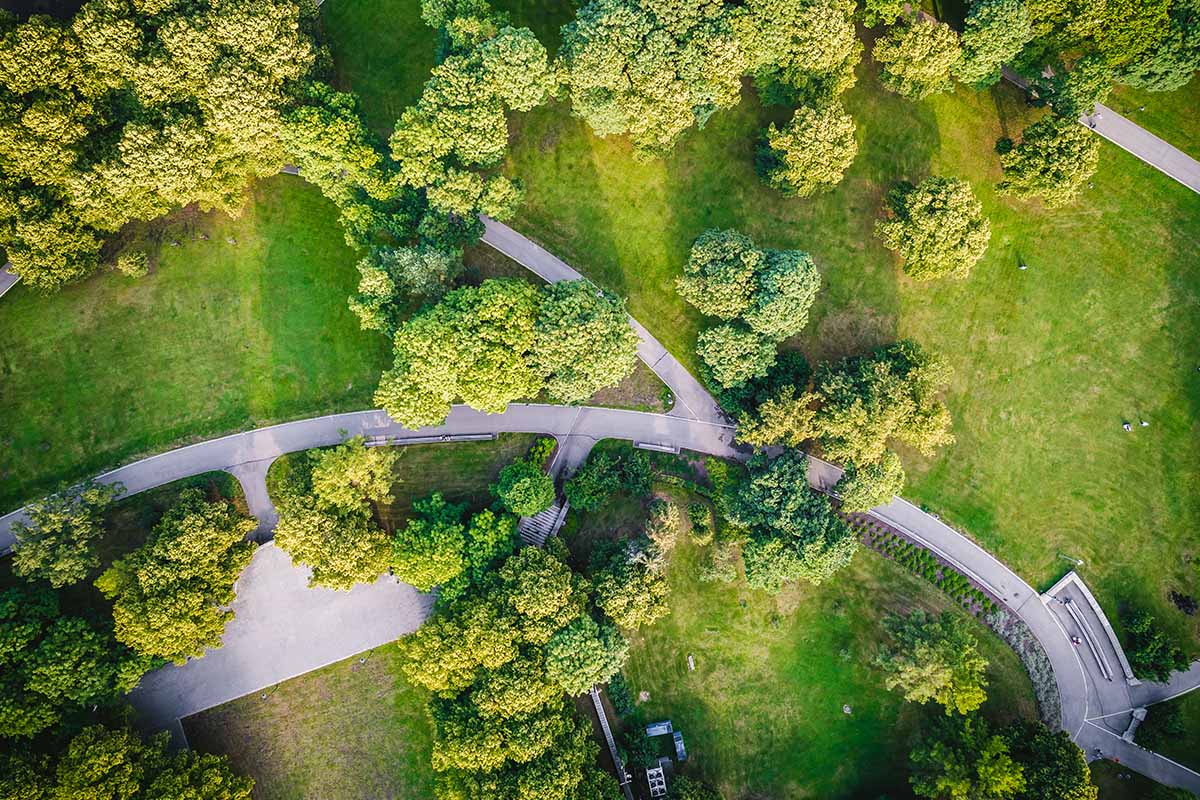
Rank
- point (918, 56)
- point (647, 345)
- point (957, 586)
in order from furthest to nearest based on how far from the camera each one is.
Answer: point (647, 345)
point (957, 586)
point (918, 56)

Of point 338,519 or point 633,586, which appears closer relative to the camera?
point 633,586

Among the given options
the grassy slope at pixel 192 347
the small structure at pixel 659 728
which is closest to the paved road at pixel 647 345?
the grassy slope at pixel 192 347

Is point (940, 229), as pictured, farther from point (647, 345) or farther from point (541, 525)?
point (541, 525)

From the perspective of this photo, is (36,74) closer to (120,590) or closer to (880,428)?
(120,590)

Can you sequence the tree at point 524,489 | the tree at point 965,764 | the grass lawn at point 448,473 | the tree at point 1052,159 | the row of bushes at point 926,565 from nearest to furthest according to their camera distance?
1. the tree at point 965,764
2. the tree at point 524,489
3. the tree at point 1052,159
4. the grass lawn at point 448,473
5. the row of bushes at point 926,565

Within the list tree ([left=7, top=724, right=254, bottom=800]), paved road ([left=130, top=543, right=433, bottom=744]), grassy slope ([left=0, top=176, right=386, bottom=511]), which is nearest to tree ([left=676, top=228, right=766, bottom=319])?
grassy slope ([left=0, top=176, right=386, bottom=511])

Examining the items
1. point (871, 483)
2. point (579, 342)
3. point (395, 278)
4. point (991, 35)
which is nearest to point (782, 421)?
point (871, 483)

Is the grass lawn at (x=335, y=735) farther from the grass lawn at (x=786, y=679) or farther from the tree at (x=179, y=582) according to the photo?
the grass lawn at (x=786, y=679)
